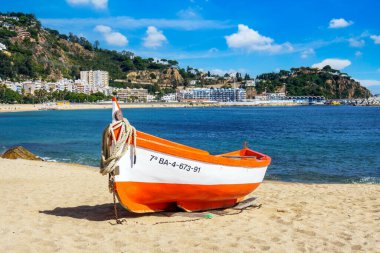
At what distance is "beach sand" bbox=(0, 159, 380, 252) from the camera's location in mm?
6316

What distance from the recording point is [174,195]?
26.2 ft

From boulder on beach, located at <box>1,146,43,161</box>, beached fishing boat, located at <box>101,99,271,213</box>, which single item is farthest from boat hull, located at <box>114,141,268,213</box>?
boulder on beach, located at <box>1,146,43,161</box>

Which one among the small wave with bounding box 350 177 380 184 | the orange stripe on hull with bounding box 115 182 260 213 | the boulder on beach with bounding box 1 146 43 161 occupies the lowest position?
the small wave with bounding box 350 177 380 184

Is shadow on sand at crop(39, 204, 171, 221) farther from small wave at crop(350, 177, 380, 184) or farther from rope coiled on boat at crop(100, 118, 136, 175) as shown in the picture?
small wave at crop(350, 177, 380, 184)

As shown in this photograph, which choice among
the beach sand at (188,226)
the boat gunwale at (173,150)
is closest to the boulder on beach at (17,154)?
the beach sand at (188,226)

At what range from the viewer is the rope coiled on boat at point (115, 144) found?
23.3 feet

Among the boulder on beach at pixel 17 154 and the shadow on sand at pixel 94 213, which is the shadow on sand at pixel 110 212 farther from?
the boulder on beach at pixel 17 154

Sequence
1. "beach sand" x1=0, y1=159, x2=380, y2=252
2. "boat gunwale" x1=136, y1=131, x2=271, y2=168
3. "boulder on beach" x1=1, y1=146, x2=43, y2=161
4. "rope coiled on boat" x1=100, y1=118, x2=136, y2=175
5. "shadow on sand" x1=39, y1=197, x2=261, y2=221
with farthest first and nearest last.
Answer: "boulder on beach" x1=1, y1=146, x2=43, y2=161 < "shadow on sand" x1=39, y1=197, x2=261, y2=221 < "boat gunwale" x1=136, y1=131, x2=271, y2=168 < "rope coiled on boat" x1=100, y1=118, x2=136, y2=175 < "beach sand" x1=0, y1=159, x2=380, y2=252

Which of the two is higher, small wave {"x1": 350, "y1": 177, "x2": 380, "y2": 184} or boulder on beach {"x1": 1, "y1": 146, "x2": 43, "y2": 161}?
boulder on beach {"x1": 1, "y1": 146, "x2": 43, "y2": 161}

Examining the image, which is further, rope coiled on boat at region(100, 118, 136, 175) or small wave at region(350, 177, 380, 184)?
small wave at region(350, 177, 380, 184)

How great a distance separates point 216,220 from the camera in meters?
8.12

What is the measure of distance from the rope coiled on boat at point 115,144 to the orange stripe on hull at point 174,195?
1.30 feet

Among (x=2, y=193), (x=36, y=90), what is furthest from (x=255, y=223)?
(x=36, y=90)

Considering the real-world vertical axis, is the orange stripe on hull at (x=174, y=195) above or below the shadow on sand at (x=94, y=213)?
above
